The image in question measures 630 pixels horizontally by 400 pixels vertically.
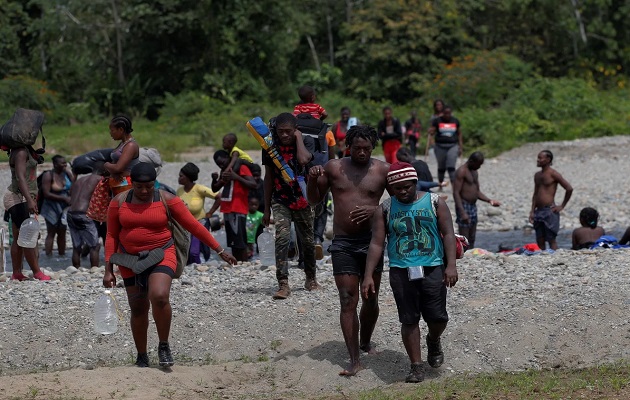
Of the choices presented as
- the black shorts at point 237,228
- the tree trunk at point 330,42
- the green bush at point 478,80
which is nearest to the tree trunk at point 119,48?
the tree trunk at point 330,42

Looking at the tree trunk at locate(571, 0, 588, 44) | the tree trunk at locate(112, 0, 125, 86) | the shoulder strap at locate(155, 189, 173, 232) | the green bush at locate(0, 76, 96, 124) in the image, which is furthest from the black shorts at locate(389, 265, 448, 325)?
the tree trunk at locate(571, 0, 588, 44)

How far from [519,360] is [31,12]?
3329cm

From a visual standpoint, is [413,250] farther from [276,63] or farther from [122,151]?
[276,63]

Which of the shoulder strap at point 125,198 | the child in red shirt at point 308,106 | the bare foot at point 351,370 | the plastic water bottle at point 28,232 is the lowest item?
the bare foot at point 351,370

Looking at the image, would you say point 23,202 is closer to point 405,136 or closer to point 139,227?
point 139,227

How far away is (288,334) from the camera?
9.38m

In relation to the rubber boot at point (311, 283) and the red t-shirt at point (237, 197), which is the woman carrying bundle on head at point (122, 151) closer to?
the rubber boot at point (311, 283)

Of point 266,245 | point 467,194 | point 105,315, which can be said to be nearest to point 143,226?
point 105,315

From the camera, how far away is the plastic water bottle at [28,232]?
1159cm

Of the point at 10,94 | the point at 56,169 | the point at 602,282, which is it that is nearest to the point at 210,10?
the point at 10,94

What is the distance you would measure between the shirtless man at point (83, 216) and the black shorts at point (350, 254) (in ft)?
19.1

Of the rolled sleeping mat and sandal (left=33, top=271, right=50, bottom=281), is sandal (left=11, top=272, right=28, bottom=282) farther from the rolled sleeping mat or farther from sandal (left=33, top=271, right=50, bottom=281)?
the rolled sleeping mat

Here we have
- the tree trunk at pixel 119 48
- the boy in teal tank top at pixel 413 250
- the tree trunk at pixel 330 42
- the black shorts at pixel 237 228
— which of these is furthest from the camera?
the tree trunk at pixel 330 42

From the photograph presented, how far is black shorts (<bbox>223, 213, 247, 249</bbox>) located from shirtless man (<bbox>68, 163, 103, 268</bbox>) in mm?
1639
